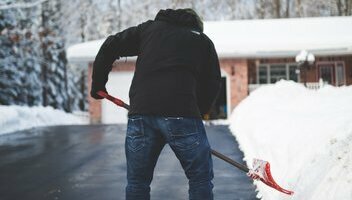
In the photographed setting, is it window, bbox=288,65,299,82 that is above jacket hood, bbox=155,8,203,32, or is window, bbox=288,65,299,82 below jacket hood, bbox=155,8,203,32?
below

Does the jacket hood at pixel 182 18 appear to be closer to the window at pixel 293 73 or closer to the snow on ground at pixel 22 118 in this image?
the snow on ground at pixel 22 118

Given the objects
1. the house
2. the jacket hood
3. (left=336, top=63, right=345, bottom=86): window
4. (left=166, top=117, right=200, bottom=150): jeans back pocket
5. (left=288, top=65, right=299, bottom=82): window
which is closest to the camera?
(left=166, top=117, right=200, bottom=150): jeans back pocket

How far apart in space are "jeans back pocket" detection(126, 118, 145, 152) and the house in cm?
1854

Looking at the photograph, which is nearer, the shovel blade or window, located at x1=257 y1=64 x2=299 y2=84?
the shovel blade

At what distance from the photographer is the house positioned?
846 inches

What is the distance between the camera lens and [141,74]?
10.8 feet

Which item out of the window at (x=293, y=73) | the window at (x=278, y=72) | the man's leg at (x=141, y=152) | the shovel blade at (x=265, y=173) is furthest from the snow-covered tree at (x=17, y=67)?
the man's leg at (x=141, y=152)

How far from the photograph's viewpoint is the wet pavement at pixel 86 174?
5594 millimetres

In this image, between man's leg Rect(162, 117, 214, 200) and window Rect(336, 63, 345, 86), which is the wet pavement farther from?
window Rect(336, 63, 345, 86)

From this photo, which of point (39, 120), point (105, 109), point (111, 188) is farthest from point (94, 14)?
point (111, 188)

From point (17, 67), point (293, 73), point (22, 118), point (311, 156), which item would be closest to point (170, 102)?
point (311, 156)

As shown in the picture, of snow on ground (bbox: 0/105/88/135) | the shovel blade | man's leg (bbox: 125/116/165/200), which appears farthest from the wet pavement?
snow on ground (bbox: 0/105/88/135)

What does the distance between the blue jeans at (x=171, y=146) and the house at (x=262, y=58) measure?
18.5 meters

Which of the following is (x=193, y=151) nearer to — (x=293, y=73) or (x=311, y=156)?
(x=311, y=156)
